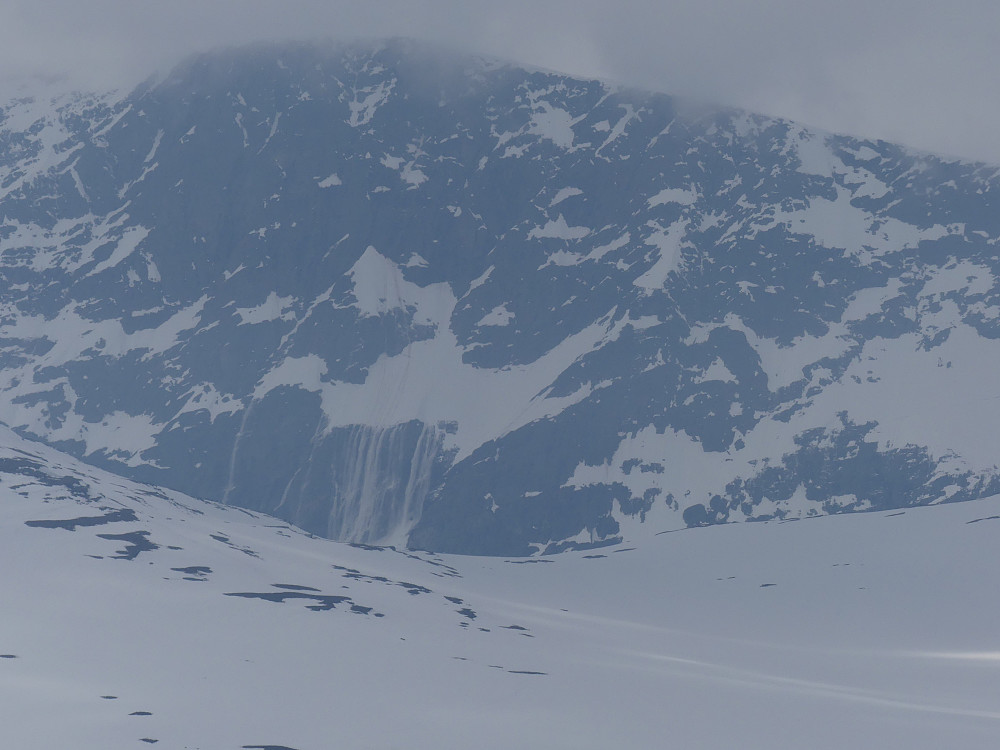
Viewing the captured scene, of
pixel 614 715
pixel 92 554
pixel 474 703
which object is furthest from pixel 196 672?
pixel 92 554

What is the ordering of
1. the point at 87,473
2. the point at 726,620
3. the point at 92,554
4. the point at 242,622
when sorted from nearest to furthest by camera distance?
the point at 242,622
the point at 92,554
the point at 726,620
the point at 87,473

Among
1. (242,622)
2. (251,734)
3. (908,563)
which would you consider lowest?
(251,734)

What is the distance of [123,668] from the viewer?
8381 cm

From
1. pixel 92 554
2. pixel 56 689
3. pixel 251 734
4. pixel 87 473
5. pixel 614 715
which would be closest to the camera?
pixel 251 734

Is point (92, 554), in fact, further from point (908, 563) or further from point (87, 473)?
point (908, 563)

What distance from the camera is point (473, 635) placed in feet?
377

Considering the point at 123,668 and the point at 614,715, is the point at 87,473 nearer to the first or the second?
the point at 123,668

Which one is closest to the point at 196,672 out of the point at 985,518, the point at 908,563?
the point at 908,563

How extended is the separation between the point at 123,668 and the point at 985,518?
10736cm

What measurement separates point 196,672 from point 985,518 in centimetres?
10350

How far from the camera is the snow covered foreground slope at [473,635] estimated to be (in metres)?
76.6

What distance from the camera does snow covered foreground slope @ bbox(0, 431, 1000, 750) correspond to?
7656cm

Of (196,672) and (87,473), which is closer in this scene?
(196,672)

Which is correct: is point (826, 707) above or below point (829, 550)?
below
